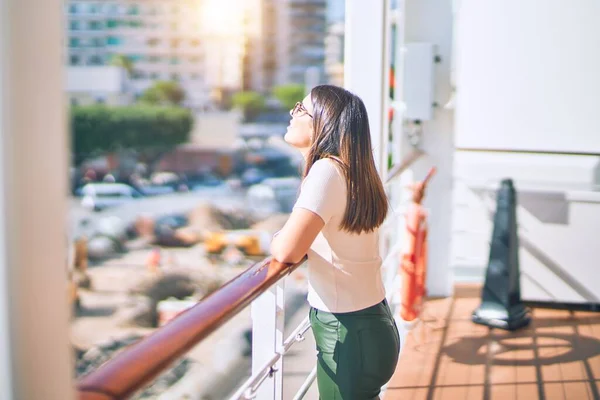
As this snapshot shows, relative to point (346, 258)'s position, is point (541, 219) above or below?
below

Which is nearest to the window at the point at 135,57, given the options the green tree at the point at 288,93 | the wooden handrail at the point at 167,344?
the green tree at the point at 288,93

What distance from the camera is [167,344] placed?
79cm

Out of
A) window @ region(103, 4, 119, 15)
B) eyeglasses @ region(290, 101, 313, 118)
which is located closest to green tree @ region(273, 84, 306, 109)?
window @ region(103, 4, 119, 15)

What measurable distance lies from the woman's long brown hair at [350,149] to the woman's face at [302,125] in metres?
0.02

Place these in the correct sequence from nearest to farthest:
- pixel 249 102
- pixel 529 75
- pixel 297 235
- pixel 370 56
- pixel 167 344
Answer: pixel 167 344, pixel 297 235, pixel 370 56, pixel 529 75, pixel 249 102

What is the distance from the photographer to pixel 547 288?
311 centimetres

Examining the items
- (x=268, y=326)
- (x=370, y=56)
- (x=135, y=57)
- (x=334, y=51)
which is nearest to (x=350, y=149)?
(x=268, y=326)

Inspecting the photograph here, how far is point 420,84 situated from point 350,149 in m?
1.90

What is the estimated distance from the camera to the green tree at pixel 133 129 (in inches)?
1122

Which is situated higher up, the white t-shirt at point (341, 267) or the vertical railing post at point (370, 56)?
the vertical railing post at point (370, 56)

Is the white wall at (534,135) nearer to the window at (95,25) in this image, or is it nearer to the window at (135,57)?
the window at (135,57)

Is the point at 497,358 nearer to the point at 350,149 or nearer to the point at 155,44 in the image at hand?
the point at 350,149

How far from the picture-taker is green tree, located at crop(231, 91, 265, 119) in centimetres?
3102

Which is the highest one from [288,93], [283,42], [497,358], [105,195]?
[283,42]
